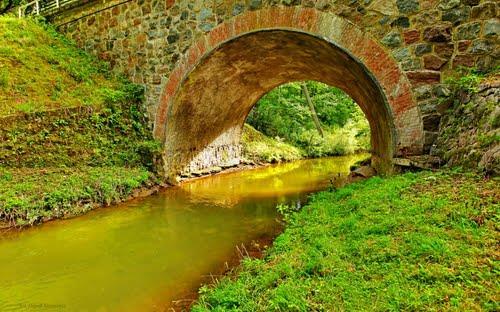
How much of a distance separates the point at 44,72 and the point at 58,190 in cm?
418

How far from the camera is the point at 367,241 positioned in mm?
3184

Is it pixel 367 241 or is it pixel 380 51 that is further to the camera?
pixel 380 51

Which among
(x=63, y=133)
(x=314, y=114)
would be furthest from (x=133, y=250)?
(x=314, y=114)

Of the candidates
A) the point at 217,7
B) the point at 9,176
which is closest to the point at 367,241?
the point at 217,7

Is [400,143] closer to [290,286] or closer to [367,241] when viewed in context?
[367,241]

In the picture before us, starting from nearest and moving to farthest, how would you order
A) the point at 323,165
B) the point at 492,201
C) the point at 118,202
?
the point at 492,201 < the point at 118,202 < the point at 323,165

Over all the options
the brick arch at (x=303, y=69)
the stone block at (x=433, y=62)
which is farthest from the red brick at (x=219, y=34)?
the stone block at (x=433, y=62)

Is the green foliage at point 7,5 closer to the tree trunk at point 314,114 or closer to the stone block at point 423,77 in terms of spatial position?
the tree trunk at point 314,114

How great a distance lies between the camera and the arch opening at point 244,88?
6.57 m

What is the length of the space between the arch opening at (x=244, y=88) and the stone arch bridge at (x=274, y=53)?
0.12 ft

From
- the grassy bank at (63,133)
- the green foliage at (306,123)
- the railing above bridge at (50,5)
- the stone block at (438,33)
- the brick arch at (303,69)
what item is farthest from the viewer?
the green foliage at (306,123)

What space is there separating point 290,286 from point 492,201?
1962mm

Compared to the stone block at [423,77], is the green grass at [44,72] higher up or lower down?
higher up

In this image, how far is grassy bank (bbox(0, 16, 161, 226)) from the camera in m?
6.32
